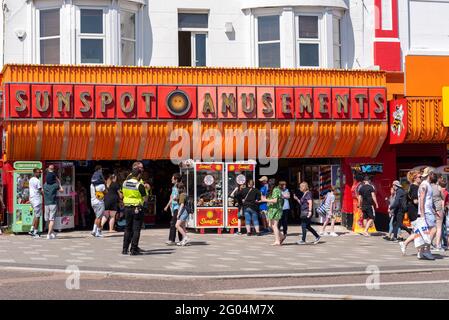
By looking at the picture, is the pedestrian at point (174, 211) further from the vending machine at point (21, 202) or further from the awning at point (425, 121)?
the awning at point (425, 121)

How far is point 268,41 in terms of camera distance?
2470cm

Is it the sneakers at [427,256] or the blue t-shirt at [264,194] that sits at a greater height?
the blue t-shirt at [264,194]

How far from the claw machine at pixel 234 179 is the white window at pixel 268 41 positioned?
12.1 ft

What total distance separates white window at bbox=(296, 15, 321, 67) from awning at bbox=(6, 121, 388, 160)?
84.9 inches

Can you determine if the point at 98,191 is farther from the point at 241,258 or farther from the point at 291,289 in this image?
the point at 291,289

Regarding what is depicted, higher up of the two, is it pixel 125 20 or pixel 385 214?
pixel 125 20

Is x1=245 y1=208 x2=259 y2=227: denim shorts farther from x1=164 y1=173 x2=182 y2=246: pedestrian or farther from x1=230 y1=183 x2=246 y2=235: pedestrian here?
x1=164 y1=173 x2=182 y2=246: pedestrian

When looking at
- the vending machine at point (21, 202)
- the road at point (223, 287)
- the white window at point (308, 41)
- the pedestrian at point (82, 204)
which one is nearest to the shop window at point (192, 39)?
the white window at point (308, 41)

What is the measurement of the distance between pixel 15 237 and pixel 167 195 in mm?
6859

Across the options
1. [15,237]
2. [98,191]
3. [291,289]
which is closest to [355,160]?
[98,191]

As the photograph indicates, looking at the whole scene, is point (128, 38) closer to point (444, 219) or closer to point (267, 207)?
point (267, 207)

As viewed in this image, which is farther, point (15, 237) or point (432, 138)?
point (432, 138)

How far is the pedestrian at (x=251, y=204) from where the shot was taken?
72.0 ft

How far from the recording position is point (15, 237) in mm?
21312
